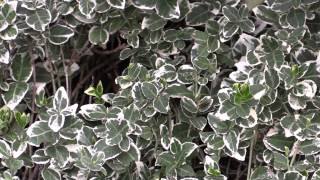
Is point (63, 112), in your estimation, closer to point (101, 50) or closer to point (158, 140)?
point (158, 140)

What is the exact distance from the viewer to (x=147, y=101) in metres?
1.47

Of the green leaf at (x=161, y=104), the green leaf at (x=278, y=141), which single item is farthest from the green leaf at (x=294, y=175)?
the green leaf at (x=161, y=104)

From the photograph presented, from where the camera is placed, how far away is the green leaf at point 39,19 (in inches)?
59.8

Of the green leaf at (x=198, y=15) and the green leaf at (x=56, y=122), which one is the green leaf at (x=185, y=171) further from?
the green leaf at (x=198, y=15)

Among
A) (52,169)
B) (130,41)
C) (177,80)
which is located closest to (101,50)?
(130,41)

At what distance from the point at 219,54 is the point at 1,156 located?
674 millimetres

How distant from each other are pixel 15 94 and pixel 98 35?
0.29 m

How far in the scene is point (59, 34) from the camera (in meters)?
1.61

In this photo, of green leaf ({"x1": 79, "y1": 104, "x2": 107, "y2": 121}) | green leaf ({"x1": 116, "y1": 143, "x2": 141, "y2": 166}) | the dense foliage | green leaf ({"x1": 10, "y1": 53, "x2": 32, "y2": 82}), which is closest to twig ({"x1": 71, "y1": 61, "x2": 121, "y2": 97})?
the dense foliage

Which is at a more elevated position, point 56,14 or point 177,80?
point 56,14

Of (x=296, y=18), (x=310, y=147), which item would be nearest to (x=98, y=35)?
(x=296, y=18)

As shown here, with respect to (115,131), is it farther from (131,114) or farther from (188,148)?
(188,148)

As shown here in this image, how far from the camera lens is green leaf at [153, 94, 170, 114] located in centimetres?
144

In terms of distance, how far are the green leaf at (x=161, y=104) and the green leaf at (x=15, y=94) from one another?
1.26ft
